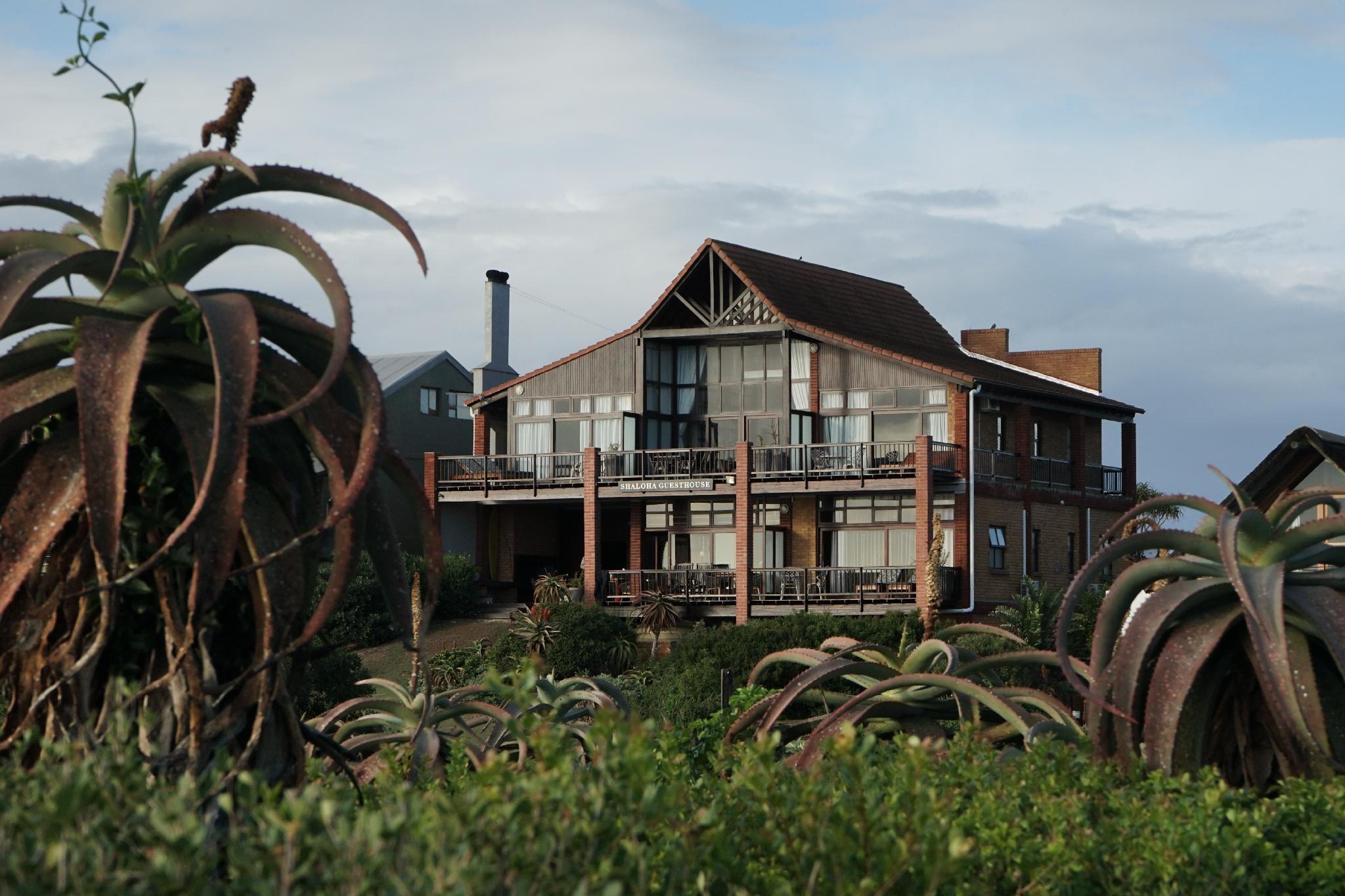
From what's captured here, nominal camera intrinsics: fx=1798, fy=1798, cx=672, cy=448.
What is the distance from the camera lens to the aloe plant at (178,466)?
4.70 m

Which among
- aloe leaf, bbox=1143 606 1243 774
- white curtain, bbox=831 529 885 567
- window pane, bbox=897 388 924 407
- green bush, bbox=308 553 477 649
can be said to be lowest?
green bush, bbox=308 553 477 649

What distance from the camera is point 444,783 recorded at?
23.4 feet

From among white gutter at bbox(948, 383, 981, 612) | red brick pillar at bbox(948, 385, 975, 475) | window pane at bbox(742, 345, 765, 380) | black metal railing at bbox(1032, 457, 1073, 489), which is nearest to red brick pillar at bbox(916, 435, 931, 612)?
white gutter at bbox(948, 383, 981, 612)

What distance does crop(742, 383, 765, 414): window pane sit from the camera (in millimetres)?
47906

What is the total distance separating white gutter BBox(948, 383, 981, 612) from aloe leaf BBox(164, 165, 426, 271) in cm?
3938

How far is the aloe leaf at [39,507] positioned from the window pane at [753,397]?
43.0 metres

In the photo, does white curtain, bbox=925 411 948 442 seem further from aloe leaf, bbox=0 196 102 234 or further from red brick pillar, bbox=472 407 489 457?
aloe leaf, bbox=0 196 102 234

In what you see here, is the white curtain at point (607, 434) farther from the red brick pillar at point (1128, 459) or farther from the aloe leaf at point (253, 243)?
the aloe leaf at point (253, 243)

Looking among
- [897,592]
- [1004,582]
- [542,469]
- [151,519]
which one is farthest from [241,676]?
[542,469]

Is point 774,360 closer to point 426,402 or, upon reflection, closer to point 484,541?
point 484,541

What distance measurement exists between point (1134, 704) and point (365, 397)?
11.6 ft

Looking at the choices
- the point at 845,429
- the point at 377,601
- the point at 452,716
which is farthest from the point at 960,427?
the point at 452,716

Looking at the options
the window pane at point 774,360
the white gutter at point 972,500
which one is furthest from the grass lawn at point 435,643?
the white gutter at point 972,500

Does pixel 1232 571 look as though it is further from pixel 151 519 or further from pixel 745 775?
pixel 151 519
